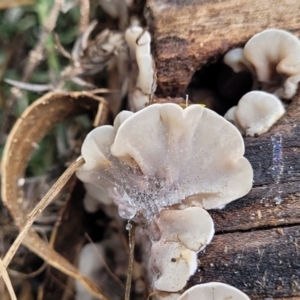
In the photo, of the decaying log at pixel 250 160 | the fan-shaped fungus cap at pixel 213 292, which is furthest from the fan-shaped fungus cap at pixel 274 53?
the fan-shaped fungus cap at pixel 213 292

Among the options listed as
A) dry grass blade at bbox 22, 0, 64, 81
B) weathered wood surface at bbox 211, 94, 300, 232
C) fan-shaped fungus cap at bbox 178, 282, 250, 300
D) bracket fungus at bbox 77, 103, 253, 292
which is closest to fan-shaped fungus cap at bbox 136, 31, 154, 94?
bracket fungus at bbox 77, 103, 253, 292

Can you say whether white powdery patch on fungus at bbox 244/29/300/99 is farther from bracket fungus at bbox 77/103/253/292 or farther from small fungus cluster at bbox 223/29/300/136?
bracket fungus at bbox 77/103/253/292

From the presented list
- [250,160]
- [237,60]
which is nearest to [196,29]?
[237,60]

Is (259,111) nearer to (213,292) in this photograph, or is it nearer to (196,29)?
(196,29)

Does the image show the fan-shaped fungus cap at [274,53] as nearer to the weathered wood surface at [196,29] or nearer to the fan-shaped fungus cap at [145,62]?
the weathered wood surface at [196,29]

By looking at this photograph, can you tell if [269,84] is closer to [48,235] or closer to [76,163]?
[76,163]
